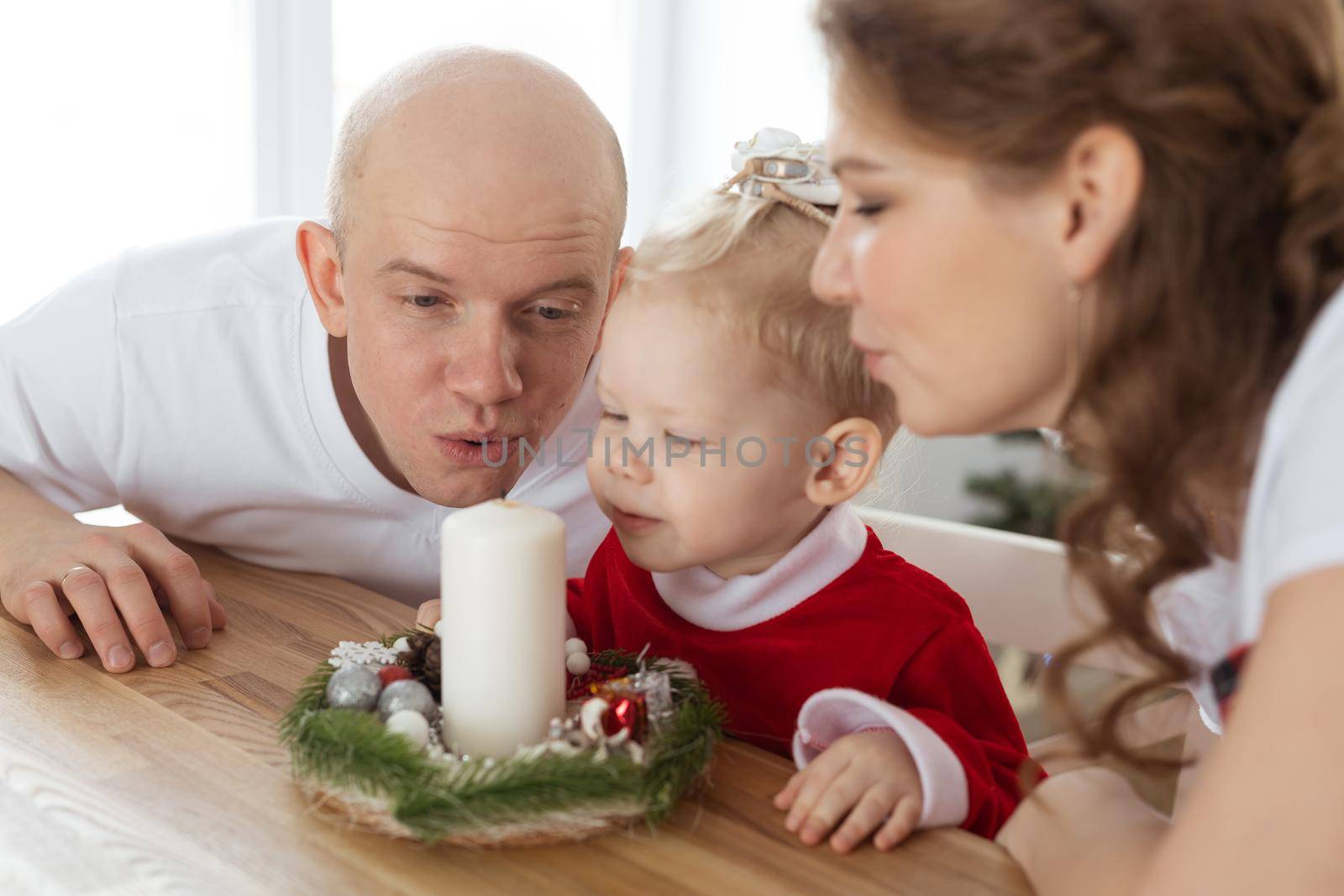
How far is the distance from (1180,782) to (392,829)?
1069mm

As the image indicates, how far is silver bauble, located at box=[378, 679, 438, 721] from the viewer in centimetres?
91

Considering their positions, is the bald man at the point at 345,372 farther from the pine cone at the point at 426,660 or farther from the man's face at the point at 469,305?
the pine cone at the point at 426,660

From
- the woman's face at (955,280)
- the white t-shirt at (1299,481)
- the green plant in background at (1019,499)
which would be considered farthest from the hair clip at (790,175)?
the green plant in background at (1019,499)

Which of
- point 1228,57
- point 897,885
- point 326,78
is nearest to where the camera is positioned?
point 1228,57

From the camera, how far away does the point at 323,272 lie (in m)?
1.51

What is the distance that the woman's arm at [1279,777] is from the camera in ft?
1.95

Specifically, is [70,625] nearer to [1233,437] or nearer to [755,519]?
[755,519]

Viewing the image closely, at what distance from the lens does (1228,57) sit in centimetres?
69

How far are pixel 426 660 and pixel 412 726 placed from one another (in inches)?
5.1

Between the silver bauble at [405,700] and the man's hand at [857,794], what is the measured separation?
0.90 ft

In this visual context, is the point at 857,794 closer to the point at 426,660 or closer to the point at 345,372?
the point at 426,660

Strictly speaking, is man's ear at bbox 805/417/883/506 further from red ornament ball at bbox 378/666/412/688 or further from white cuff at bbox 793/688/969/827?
red ornament ball at bbox 378/666/412/688

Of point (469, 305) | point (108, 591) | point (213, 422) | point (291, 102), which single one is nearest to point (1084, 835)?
point (469, 305)

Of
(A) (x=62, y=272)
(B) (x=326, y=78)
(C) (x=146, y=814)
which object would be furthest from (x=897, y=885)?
(B) (x=326, y=78)
